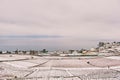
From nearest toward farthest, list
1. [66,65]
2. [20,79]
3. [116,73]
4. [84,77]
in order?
[20,79] → [84,77] → [116,73] → [66,65]

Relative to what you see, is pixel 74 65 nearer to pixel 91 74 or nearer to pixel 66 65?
pixel 66 65

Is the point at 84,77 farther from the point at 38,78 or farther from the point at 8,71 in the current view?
the point at 8,71

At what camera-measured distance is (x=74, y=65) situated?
30250mm

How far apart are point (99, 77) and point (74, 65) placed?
8.89m

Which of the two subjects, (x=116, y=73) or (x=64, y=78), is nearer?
(x=64, y=78)

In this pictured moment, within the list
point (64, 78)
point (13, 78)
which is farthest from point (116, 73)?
point (13, 78)

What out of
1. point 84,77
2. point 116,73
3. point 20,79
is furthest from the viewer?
point 116,73

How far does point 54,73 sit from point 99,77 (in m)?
4.71

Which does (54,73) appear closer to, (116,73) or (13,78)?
(13,78)

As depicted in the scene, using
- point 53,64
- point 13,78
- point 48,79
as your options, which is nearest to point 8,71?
point 13,78

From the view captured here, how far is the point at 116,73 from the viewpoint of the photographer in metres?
23.7

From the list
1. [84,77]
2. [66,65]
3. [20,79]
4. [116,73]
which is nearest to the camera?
[20,79]

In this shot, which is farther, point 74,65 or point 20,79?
point 74,65

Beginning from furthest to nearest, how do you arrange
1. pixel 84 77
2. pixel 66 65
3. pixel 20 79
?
pixel 66 65 → pixel 84 77 → pixel 20 79
